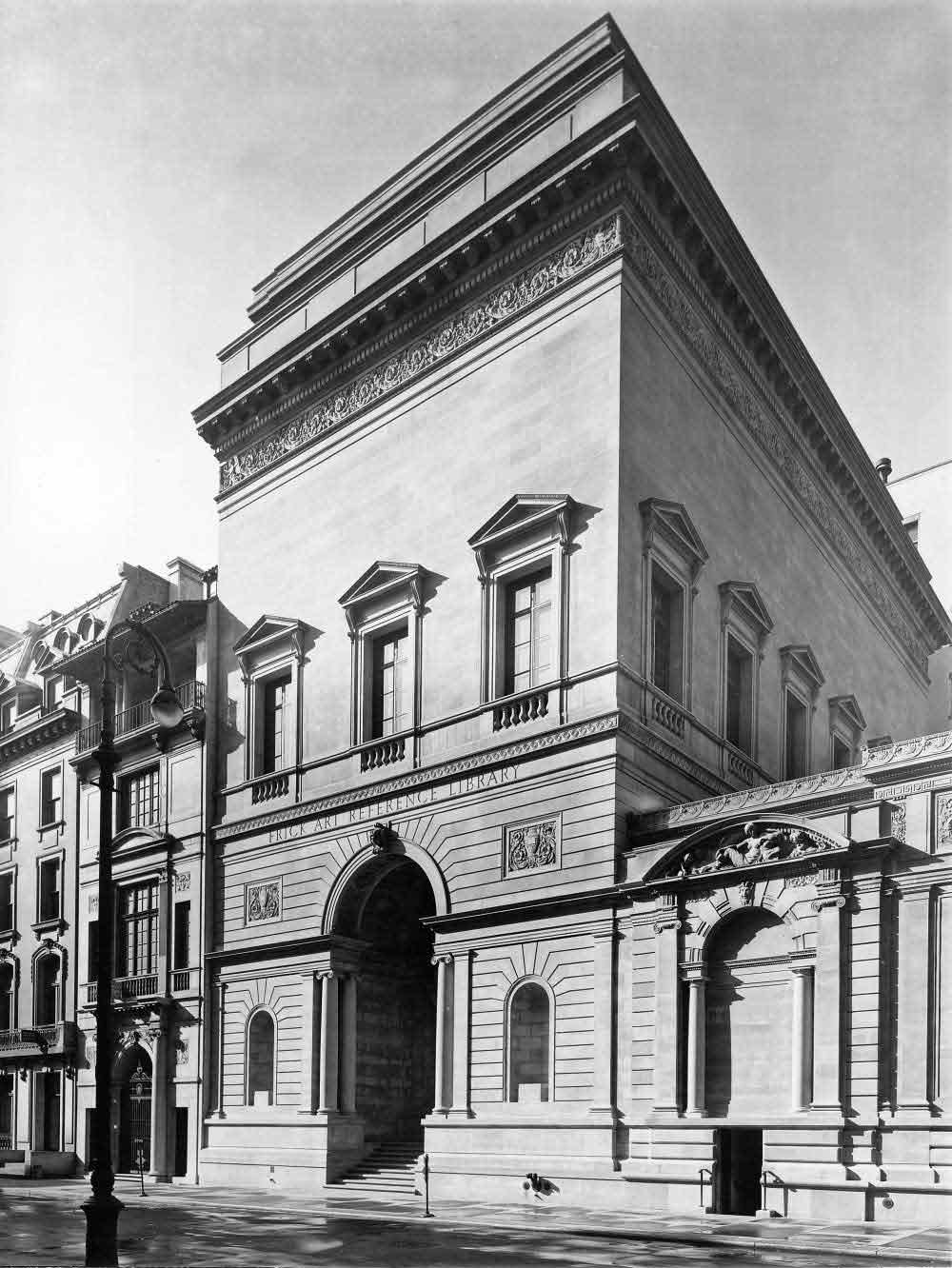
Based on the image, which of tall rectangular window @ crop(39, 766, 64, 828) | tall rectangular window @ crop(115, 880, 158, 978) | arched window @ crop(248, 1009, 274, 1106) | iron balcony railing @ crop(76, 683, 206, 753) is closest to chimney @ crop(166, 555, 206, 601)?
iron balcony railing @ crop(76, 683, 206, 753)

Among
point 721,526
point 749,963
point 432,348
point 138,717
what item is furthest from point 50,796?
point 749,963

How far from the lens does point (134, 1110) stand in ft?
118

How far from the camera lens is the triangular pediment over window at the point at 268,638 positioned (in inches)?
1287

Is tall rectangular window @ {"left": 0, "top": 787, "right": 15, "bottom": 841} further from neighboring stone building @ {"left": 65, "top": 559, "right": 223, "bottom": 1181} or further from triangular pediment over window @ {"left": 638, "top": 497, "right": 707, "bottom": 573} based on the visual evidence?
triangular pediment over window @ {"left": 638, "top": 497, "right": 707, "bottom": 573}

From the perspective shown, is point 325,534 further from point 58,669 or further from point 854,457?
point 854,457

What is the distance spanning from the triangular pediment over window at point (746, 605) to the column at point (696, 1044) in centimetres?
1010

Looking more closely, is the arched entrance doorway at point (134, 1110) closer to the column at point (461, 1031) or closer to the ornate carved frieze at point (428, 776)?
the ornate carved frieze at point (428, 776)

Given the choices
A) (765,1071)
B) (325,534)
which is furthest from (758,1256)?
(325,534)

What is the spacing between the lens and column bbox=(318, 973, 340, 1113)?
29641 mm

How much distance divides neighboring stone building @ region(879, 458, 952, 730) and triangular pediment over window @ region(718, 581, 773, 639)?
2423 centimetres

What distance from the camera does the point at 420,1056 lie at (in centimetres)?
3197

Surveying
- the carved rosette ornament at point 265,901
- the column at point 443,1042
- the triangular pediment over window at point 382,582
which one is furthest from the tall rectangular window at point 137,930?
the column at point 443,1042

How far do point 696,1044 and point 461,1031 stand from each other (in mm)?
5584

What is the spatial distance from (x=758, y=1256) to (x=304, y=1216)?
31.2 feet
